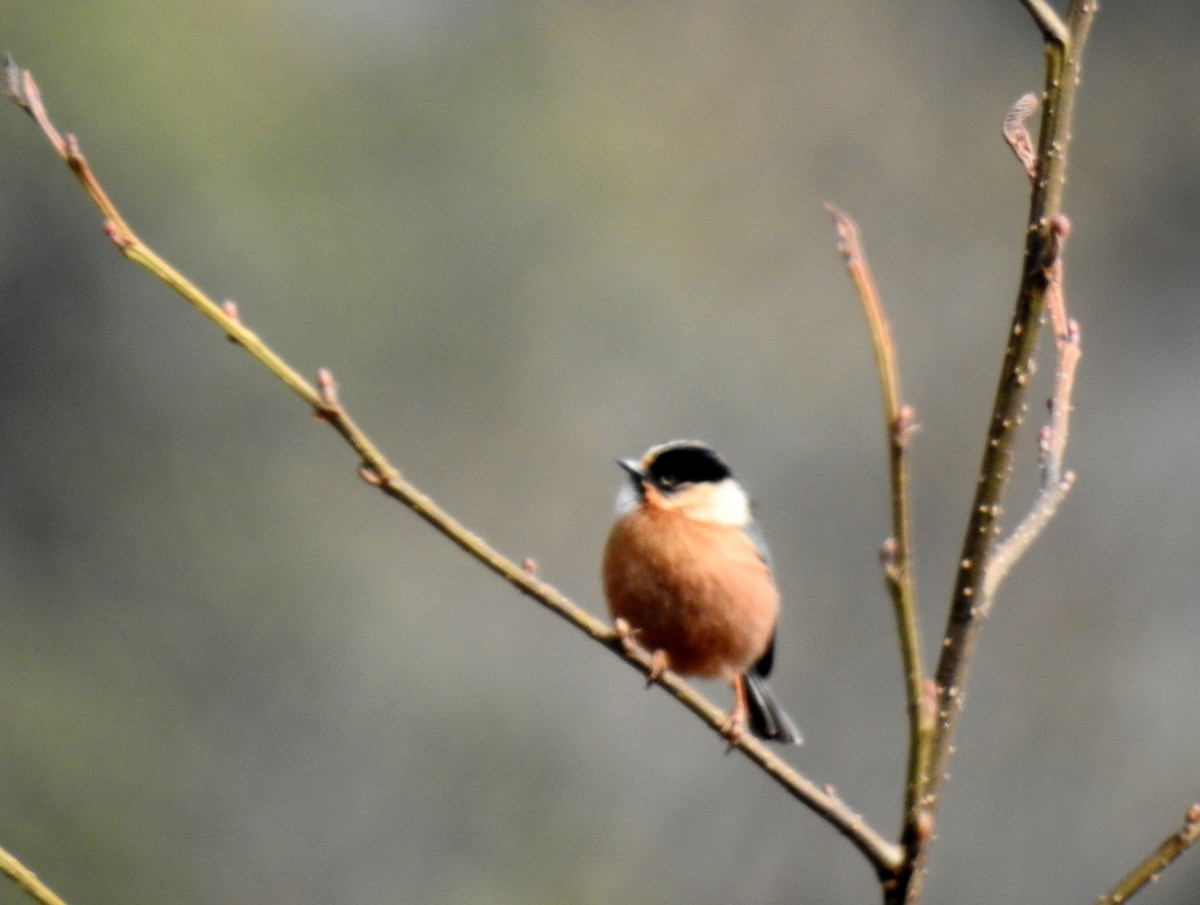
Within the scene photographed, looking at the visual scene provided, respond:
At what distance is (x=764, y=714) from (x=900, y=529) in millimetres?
2566

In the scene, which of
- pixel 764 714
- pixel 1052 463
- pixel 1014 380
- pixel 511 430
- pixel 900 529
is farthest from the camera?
pixel 511 430

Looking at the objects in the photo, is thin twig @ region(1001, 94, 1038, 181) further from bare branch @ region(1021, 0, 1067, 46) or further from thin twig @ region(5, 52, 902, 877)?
thin twig @ region(5, 52, 902, 877)

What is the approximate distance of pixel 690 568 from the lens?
3.22 meters

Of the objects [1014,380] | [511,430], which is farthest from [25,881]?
[511,430]

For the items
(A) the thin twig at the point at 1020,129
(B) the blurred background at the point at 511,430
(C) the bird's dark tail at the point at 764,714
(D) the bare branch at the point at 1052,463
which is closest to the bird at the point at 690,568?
(C) the bird's dark tail at the point at 764,714

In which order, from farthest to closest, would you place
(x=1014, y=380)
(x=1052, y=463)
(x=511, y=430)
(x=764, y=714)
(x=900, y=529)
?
(x=511, y=430) → (x=764, y=714) → (x=1052, y=463) → (x=1014, y=380) → (x=900, y=529)

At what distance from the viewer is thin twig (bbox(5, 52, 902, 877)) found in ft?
4.40

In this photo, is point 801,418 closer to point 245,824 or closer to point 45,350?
point 245,824

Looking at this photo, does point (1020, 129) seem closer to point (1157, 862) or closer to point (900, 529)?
point (900, 529)

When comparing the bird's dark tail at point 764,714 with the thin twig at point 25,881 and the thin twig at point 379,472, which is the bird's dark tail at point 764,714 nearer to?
the thin twig at point 379,472

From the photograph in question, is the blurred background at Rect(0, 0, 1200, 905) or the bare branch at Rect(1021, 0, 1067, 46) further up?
the bare branch at Rect(1021, 0, 1067, 46)

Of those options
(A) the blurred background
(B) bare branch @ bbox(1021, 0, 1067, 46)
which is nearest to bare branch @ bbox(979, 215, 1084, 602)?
(B) bare branch @ bbox(1021, 0, 1067, 46)

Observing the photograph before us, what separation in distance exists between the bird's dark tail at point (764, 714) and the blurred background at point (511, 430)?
361 cm

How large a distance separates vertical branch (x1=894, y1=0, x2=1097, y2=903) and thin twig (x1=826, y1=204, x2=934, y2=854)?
3 cm
